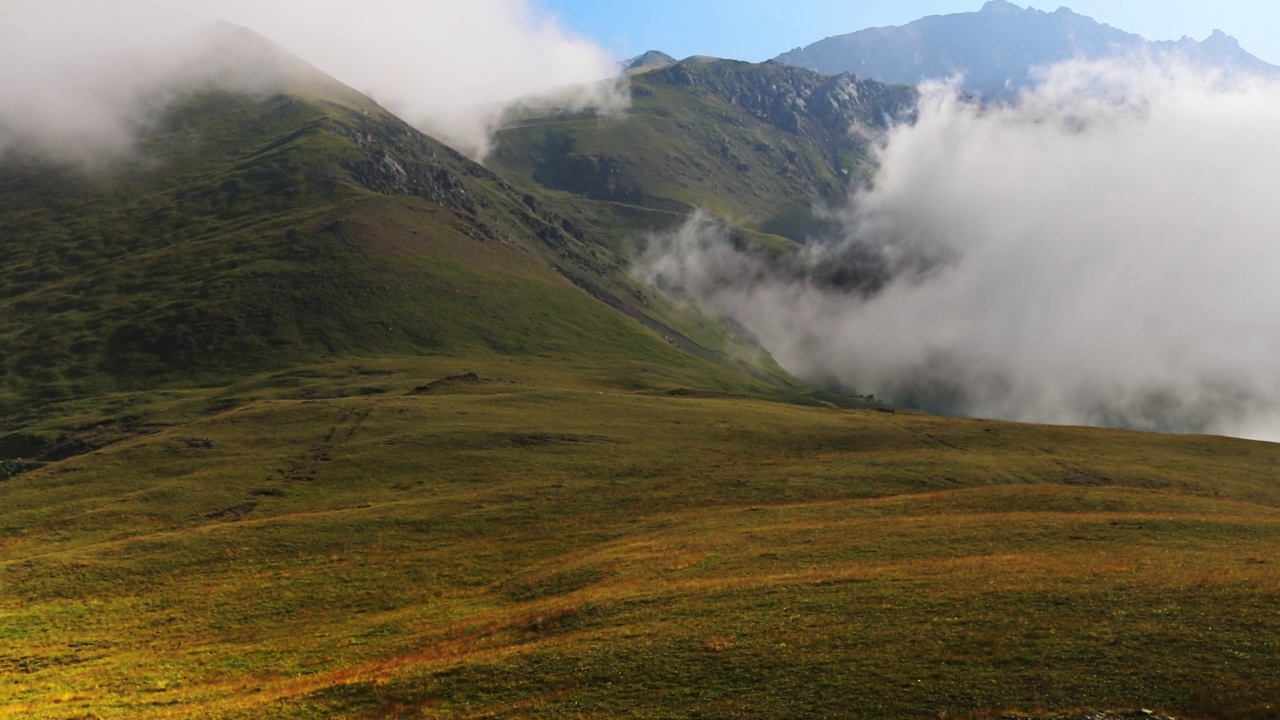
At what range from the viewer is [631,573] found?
174 ft

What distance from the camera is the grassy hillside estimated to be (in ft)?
108

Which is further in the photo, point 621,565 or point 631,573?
point 621,565

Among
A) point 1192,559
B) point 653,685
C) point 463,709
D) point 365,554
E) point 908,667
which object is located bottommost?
point 365,554

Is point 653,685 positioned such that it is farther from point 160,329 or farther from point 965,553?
point 160,329

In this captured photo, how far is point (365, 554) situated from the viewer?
64.9 m

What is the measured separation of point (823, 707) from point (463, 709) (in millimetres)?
13777

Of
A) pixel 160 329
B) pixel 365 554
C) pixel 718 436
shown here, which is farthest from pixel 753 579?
pixel 160 329

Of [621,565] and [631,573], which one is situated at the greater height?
[631,573]

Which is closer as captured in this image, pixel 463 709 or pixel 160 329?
pixel 463 709

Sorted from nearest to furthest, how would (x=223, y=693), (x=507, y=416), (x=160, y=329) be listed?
Result: (x=223, y=693) < (x=507, y=416) < (x=160, y=329)

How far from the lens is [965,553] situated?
52594 millimetres

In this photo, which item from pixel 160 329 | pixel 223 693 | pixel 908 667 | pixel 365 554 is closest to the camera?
pixel 908 667

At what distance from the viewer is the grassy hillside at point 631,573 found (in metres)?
32.9

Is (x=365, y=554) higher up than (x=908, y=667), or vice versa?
(x=908, y=667)
